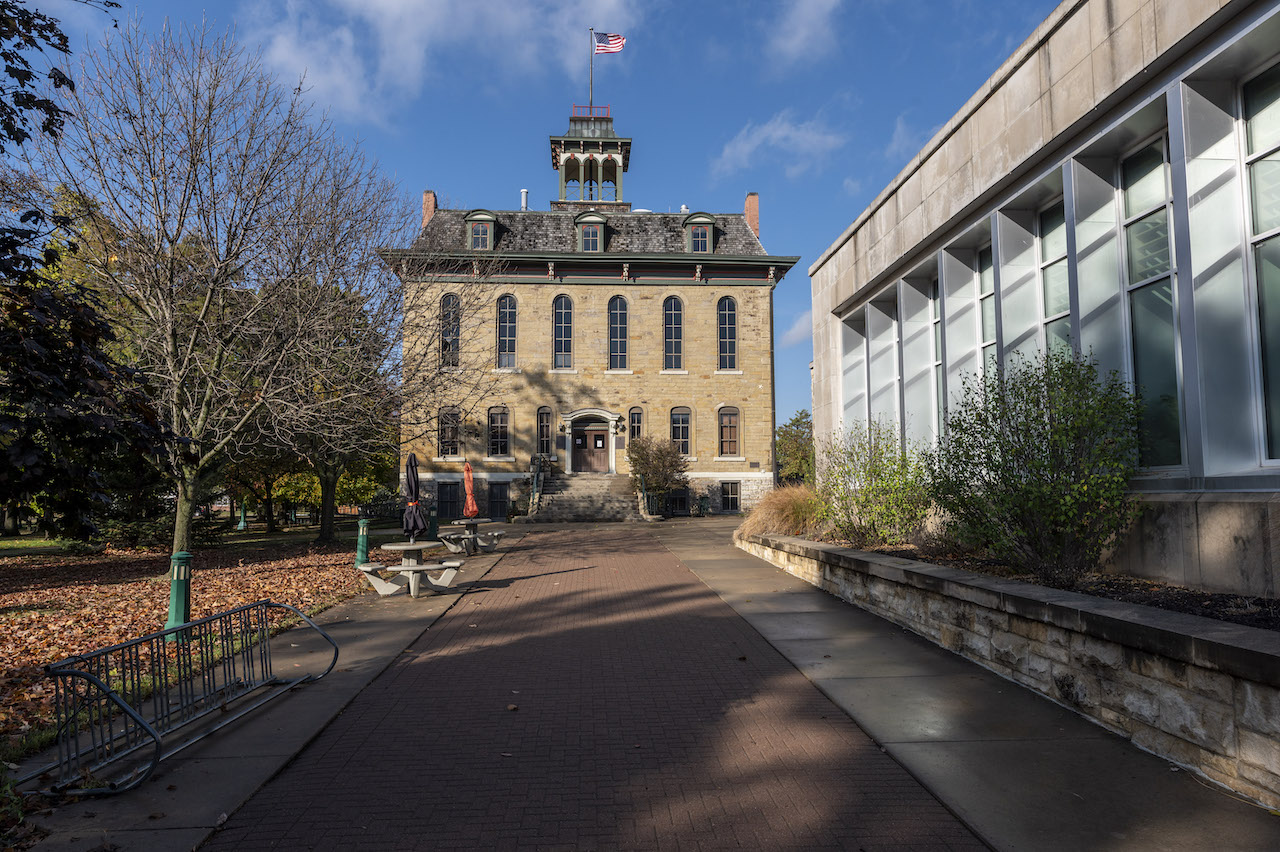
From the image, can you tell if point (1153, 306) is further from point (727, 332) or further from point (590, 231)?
point (590, 231)

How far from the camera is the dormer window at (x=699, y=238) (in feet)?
125

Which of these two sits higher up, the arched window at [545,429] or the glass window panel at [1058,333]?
the arched window at [545,429]

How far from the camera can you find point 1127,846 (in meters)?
3.46

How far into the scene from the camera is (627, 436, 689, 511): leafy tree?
32219 millimetres

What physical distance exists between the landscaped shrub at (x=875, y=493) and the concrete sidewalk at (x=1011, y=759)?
3.12 m

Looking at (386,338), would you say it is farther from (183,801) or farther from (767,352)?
(767,352)

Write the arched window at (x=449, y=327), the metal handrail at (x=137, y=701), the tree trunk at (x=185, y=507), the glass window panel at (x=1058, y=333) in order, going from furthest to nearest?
the arched window at (x=449, y=327)
the tree trunk at (x=185, y=507)
the glass window panel at (x=1058, y=333)
the metal handrail at (x=137, y=701)

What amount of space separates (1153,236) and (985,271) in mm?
3661

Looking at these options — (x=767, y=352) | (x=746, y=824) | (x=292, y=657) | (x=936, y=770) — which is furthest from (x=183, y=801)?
(x=767, y=352)

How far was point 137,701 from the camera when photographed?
492 cm

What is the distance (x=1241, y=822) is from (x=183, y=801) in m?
5.32

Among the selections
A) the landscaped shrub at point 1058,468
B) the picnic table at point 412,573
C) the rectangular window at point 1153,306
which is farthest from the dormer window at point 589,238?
the landscaped shrub at point 1058,468

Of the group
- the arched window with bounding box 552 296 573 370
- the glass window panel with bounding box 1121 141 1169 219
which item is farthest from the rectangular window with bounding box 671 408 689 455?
the glass window panel with bounding box 1121 141 1169 219

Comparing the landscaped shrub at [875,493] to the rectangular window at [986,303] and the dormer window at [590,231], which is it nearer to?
the rectangular window at [986,303]
